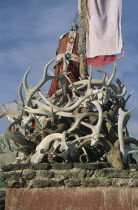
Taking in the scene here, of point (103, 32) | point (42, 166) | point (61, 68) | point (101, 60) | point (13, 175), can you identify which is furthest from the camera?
point (61, 68)

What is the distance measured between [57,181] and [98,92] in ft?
8.60

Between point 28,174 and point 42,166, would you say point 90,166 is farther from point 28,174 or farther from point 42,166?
point 28,174

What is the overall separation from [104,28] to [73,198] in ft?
19.3

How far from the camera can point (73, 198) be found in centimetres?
752

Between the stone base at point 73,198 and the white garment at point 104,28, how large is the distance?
479 cm

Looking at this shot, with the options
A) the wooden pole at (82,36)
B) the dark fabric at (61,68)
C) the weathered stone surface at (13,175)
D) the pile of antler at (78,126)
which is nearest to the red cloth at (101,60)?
the wooden pole at (82,36)

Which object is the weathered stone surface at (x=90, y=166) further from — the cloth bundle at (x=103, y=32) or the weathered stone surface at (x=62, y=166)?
the cloth bundle at (x=103, y=32)

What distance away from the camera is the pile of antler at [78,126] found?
26.7 feet

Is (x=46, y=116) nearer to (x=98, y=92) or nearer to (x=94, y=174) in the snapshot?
(x=98, y=92)

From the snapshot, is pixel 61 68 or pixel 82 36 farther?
pixel 61 68

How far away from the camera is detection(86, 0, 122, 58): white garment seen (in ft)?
36.3

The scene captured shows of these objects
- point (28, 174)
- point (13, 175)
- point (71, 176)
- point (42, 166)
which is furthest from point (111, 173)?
point (13, 175)

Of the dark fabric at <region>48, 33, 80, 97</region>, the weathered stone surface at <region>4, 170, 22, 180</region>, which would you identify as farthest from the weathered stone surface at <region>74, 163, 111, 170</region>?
the dark fabric at <region>48, 33, 80, 97</region>

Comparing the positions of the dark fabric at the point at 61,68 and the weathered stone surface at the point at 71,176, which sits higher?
the dark fabric at the point at 61,68
